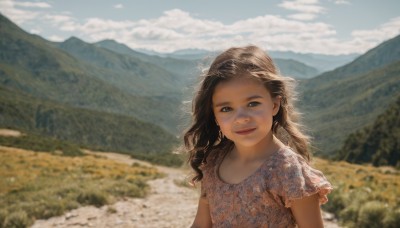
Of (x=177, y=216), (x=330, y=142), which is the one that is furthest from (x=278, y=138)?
(x=330, y=142)

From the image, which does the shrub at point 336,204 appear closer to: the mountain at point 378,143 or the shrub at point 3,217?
the shrub at point 3,217

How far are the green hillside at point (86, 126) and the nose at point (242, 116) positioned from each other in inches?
5543

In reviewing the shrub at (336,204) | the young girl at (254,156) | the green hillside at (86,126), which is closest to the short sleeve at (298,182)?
the young girl at (254,156)

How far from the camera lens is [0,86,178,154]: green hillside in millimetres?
145625

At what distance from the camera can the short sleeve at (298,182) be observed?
78.8 inches

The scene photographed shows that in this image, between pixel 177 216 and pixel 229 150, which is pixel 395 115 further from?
pixel 229 150

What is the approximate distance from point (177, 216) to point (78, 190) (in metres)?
2.97

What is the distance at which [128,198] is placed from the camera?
11000 millimetres

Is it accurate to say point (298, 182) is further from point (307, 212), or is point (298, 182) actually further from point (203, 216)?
point (203, 216)

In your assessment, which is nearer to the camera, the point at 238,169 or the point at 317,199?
the point at 317,199

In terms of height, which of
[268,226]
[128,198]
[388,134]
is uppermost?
[268,226]

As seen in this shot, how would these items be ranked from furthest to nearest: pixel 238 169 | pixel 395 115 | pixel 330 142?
1. pixel 330 142
2. pixel 395 115
3. pixel 238 169

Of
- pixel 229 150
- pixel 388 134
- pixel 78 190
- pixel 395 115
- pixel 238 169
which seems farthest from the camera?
pixel 395 115

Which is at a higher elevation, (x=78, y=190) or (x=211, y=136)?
(x=211, y=136)
